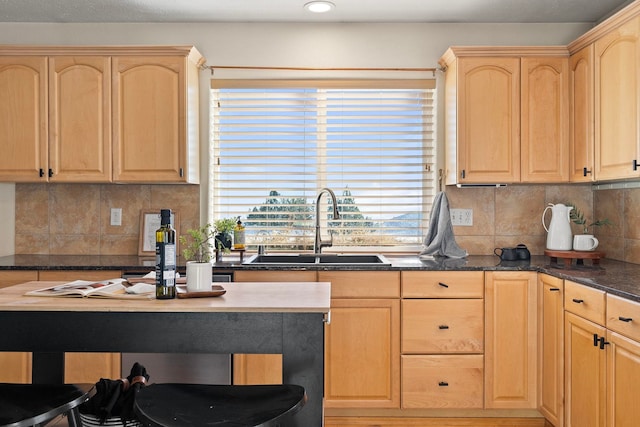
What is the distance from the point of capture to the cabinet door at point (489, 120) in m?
3.25

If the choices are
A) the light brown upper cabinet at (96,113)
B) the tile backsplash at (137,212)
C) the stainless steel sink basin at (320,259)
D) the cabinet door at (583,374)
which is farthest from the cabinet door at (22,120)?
the cabinet door at (583,374)

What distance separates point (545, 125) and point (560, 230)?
2.14 feet

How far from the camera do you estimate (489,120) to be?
10.7 feet

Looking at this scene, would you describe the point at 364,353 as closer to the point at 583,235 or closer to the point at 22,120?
the point at 583,235

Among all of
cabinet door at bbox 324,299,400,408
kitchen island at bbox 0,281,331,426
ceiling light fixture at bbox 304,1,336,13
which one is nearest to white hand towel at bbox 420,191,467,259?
cabinet door at bbox 324,299,400,408

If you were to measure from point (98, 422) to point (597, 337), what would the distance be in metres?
2.05

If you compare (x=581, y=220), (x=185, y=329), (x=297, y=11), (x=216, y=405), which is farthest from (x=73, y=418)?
(x=581, y=220)

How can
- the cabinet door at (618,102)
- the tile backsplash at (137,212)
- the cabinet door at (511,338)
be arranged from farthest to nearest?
the tile backsplash at (137,212) → the cabinet door at (511,338) → the cabinet door at (618,102)

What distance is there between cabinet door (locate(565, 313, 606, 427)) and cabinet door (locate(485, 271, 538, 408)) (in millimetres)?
338

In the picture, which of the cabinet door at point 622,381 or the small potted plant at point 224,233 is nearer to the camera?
the cabinet door at point 622,381

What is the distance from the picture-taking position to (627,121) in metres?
2.66

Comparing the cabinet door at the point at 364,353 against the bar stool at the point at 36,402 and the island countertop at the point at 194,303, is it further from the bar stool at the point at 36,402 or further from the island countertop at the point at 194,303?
the bar stool at the point at 36,402

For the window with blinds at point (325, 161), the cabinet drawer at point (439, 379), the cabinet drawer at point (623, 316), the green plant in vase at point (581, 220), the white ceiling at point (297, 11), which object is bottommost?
the cabinet drawer at point (439, 379)

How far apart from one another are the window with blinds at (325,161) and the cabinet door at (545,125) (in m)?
0.64
